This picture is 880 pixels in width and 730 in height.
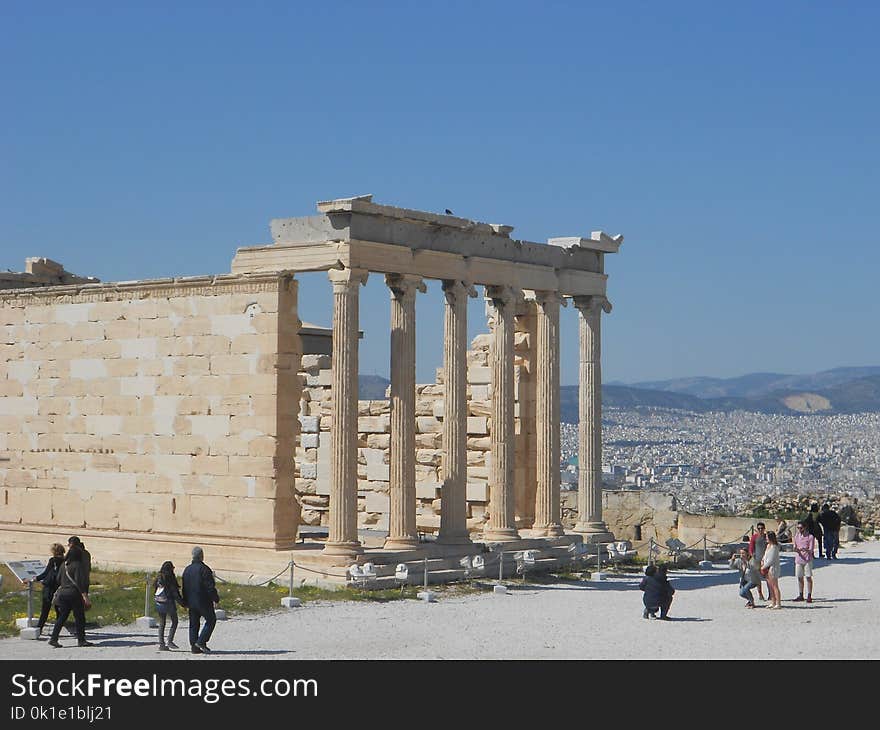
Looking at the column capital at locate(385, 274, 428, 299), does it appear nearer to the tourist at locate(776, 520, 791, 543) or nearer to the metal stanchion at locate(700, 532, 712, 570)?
the metal stanchion at locate(700, 532, 712, 570)

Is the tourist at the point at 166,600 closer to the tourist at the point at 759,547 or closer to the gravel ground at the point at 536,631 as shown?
the gravel ground at the point at 536,631

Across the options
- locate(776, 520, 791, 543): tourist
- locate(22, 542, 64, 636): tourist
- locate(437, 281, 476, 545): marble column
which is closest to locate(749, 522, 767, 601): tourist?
locate(437, 281, 476, 545): marble column

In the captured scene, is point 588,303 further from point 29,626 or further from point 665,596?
point 29,626

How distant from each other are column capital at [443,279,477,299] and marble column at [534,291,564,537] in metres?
2.50

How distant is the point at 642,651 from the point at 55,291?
14.7m

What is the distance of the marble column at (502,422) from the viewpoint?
28797 mm

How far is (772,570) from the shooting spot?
2430cm

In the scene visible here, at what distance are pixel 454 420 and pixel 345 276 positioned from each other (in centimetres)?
367

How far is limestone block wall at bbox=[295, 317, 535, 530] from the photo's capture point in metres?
31.5

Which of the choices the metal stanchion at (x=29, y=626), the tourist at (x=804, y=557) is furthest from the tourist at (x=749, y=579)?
the metal stanchion at (x=29, y=626)

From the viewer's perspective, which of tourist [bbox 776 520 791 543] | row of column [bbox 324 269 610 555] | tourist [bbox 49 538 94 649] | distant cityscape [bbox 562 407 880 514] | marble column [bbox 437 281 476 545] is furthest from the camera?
distant cityscape [bbox 562 407 880 514]

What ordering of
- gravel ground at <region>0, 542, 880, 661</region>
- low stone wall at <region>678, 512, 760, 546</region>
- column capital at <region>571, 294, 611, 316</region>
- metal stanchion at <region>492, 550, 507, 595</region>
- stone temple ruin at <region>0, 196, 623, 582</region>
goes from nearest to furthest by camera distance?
1. gravel ground at <region>0, 542, 880, 661</region>
2. metal stanchion at <region>492, 550, 507, 595</region>
3. stone temple ruin at <region>0, 196, 623, 582</region>
4. column capital at <region>571, 294, 611, 316</region>
5. low stone wall at <region>678, 512, 760, 546</region>

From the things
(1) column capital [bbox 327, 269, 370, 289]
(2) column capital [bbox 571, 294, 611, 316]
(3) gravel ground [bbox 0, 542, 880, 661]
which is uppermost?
(2) column capital [bbox 571, 294, 611, 316]

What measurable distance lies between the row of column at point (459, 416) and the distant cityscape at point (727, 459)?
508 inches
